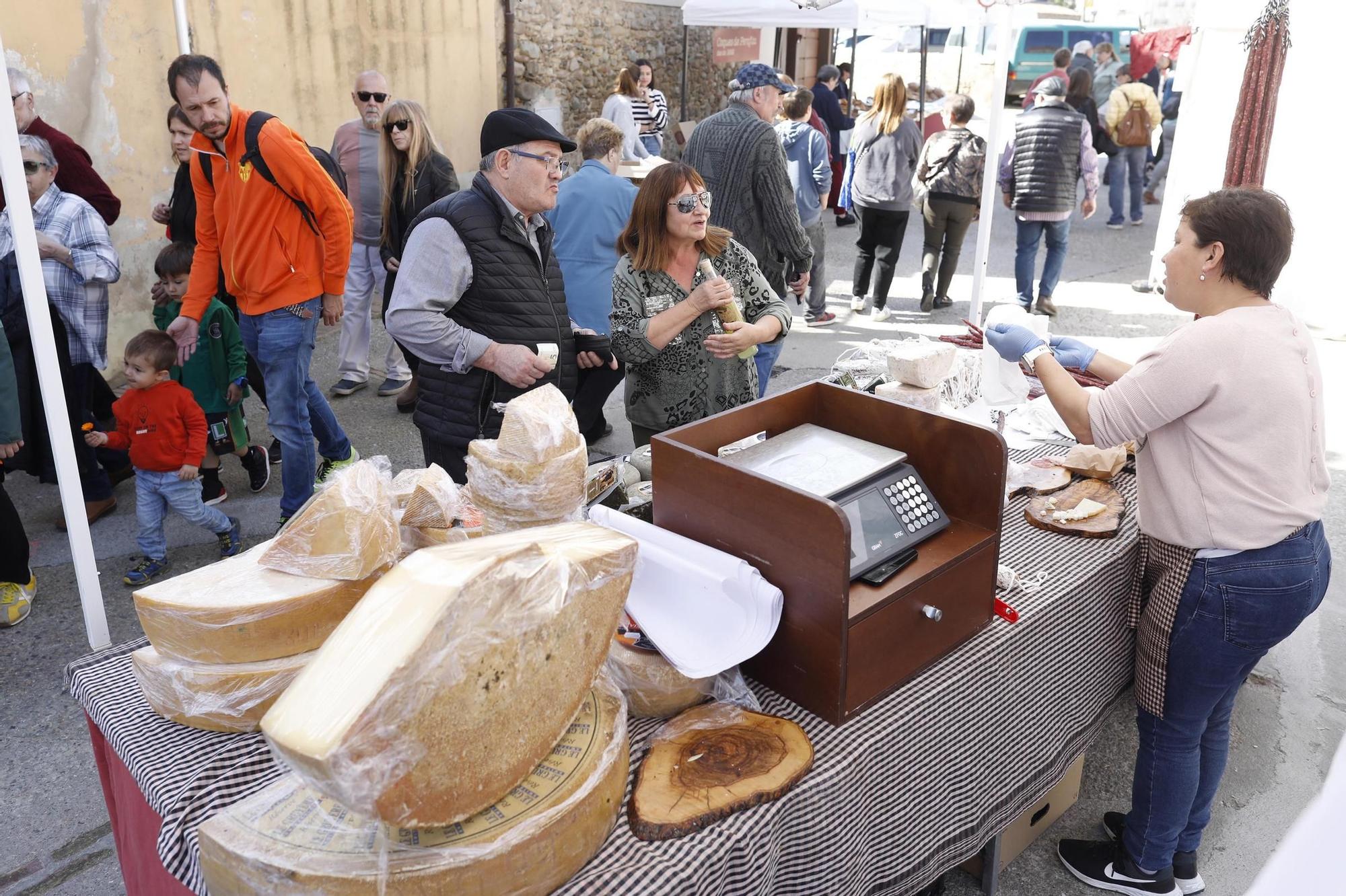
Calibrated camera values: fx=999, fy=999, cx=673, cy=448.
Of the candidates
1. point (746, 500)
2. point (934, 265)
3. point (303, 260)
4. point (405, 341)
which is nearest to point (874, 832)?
point (746, 500)

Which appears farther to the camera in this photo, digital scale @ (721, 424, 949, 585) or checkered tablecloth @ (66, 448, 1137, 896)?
digital scale @ (721, 424, 949, 585)

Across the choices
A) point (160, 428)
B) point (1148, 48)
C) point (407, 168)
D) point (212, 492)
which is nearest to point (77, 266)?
point (160, 428)

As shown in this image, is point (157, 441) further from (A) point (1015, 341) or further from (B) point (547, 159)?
(A) point (1015, 341)

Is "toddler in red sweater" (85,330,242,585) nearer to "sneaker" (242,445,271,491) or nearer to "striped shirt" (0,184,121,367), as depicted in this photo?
"striped shirt" (0,184,121,367)

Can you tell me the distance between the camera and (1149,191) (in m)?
13.4

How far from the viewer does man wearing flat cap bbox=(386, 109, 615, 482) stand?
9.85 ft

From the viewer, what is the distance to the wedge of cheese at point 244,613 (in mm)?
1660

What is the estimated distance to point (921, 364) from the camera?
3.00 metres

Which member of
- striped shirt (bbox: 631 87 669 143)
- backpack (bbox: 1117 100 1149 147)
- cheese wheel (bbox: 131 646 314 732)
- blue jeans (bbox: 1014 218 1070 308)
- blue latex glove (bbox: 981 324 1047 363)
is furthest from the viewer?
backpack (bbox: 1117 100 1149 147)

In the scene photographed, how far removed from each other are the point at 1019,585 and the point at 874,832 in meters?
0.78

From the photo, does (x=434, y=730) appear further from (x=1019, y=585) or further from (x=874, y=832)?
(x=1019, y=585)

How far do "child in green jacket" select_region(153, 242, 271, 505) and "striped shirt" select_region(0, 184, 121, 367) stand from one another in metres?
0.29

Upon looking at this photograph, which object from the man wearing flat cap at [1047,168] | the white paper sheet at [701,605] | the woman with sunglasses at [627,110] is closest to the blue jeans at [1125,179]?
the man wearing flat cap at [1047,168]

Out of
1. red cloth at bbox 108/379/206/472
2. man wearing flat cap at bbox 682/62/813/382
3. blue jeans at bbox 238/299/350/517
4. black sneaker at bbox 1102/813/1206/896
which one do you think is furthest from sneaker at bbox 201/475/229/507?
black sneaker at bbox 1102/813/1206/896
